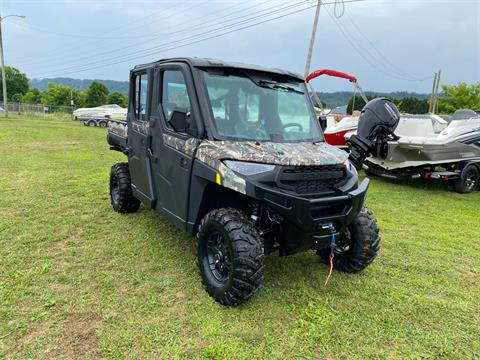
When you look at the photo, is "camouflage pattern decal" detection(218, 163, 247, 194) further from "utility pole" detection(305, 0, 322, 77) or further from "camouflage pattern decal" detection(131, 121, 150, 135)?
"utility pole" detection(305, 0, 322, 77)

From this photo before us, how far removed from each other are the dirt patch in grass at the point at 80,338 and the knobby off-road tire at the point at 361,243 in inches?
99.1

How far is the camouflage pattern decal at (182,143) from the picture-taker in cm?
362

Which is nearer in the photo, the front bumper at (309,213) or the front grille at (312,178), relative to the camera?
the front bumper at (309,213)

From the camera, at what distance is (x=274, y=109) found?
159 inches

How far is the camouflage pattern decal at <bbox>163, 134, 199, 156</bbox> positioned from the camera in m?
3.62

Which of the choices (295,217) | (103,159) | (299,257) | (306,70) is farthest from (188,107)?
(306,70)

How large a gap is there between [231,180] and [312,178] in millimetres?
724

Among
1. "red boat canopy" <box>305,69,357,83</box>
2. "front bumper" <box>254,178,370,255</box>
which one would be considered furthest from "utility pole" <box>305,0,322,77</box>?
"front bumper" <box>254,178,370,255</box>

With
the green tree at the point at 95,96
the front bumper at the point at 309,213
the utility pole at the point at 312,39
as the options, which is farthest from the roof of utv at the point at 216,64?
the green tree at the point at 95,96

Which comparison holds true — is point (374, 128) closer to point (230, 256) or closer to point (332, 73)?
point (230, 256)

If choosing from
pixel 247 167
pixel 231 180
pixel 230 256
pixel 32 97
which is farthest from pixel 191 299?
pixel 32 97

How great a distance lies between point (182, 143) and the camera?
12.4ft

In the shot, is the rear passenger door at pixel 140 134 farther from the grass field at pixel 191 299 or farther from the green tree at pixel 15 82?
the green tree at pixel 15 82

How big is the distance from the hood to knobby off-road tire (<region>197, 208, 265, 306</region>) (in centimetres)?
50
